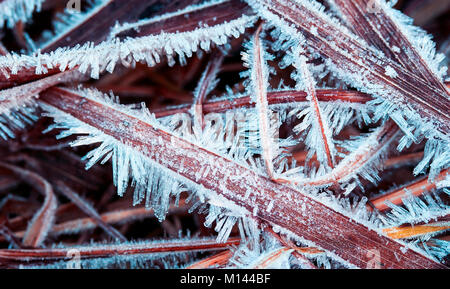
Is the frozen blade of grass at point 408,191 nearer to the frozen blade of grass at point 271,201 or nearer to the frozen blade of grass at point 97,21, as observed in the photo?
the frozen blade of grass at point 271,201

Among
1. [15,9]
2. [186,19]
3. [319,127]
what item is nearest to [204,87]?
[186,19]

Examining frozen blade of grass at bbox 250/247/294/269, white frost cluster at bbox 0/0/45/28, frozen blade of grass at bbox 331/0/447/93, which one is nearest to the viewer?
frozen blade of grass at bbox 250/247/294/269

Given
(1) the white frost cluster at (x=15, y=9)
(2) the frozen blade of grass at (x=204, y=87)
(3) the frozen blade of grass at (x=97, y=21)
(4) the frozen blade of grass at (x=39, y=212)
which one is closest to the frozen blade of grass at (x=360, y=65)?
(2) the frozen blade of grass at (x=204, y=87)

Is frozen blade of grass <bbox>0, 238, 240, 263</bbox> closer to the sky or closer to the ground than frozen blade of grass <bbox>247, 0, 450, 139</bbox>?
closer to the ground

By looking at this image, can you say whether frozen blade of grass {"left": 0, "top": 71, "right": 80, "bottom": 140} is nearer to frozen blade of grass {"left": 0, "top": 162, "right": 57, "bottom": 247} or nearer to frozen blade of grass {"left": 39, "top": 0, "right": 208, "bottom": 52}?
frozen blade of grass {"left": 39, "top": 0, "right": 208, "bottom": 52}

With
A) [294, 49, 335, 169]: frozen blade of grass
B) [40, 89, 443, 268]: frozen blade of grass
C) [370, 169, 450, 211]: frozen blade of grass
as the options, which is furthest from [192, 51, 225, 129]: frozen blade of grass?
[370, 169, 450, 211]: frozen blade of grass
